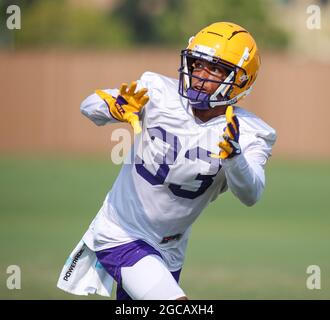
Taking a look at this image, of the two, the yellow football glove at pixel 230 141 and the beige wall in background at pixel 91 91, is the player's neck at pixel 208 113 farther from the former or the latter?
the beige wall in background at pixel 91 91

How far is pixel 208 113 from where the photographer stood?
234 inches

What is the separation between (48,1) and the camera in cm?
3691

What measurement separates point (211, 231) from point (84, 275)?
8193mm

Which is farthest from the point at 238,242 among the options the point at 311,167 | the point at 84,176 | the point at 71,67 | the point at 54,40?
the point at 54,40

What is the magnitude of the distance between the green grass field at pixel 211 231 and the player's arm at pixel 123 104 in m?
2.76

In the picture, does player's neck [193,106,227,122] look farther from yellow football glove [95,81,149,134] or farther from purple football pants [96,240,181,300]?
purple football pants [96,240,181,300]

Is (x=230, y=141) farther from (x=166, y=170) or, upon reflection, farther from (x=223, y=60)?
(x=223, y=60)

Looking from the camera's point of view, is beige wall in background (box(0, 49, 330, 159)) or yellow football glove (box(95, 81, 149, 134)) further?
beige wall in background (box(0, 49, 330, 159))

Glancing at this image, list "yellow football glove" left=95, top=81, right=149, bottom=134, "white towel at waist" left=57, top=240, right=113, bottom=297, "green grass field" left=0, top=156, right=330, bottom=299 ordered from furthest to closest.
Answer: "green grass field" left=0, top=156, right=330, bottom=299, "white towel at waist" left=57, top=240, right=113, bottom=297, "yellow football glove" left=95, top=81, right=149, bottom=134

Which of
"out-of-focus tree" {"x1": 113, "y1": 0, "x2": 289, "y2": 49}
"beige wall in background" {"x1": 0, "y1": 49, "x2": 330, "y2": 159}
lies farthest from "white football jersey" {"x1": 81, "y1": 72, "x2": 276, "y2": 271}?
"out-of-focus tree" {"x1": 113, "y1": 0, "x2": 289, "y2": 49}

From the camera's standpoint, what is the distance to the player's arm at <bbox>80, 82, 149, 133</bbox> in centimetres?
561

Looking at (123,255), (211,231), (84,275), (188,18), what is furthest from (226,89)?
(188,18)

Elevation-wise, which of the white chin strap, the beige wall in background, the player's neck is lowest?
the player's neck

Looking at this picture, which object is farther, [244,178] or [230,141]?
[244,178]
